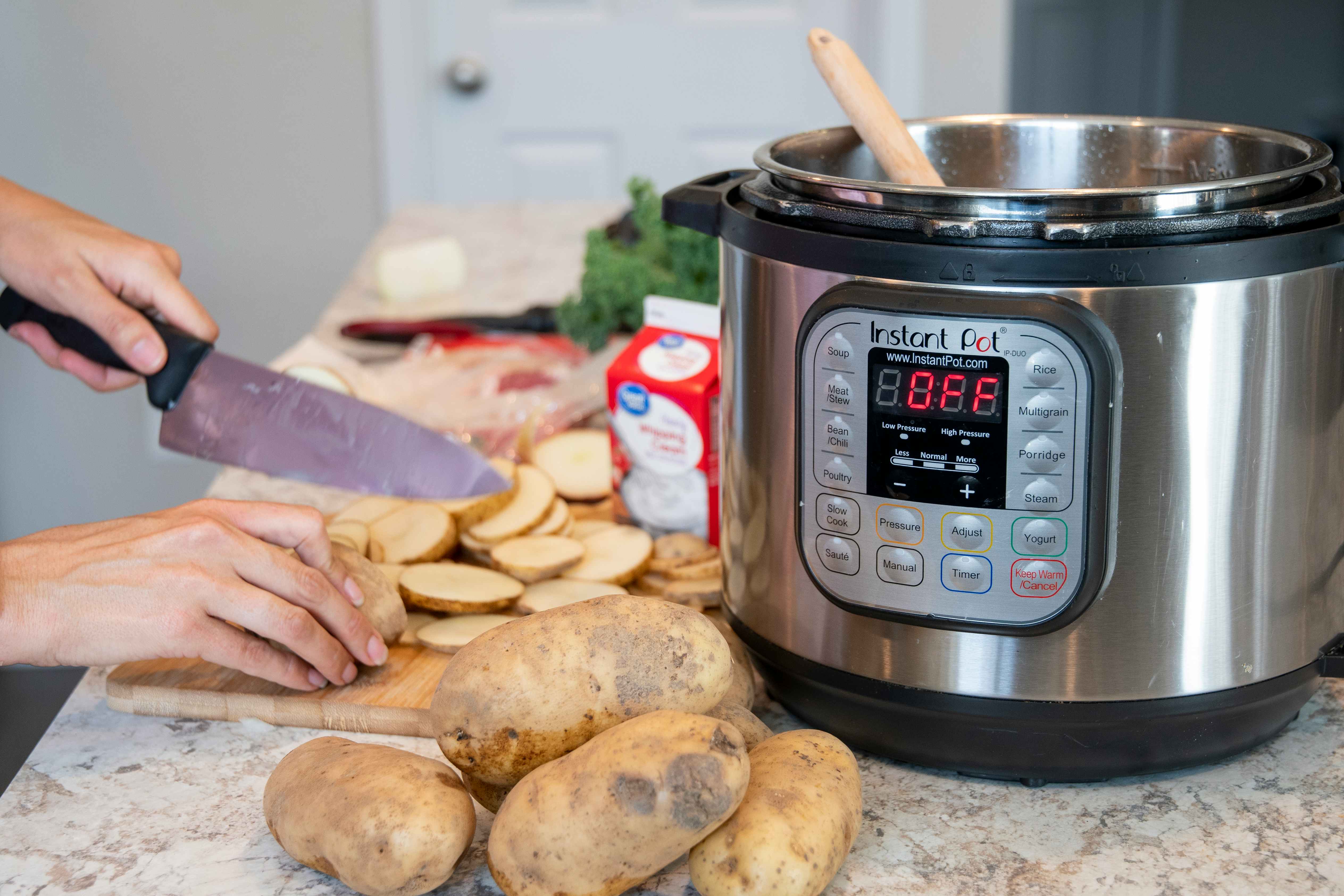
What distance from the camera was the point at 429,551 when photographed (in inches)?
43.3

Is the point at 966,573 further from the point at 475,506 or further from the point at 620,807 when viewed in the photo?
the point at 475,506

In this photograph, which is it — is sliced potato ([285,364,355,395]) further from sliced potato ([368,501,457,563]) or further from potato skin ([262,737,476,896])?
potato skin ([262,737,476,896])

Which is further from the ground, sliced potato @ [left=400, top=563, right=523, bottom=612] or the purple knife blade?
the purple knife blade

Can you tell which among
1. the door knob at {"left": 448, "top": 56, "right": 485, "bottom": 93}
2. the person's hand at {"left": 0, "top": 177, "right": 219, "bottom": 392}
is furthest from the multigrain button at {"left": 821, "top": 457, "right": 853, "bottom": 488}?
the door knob at {"left": 448, "top": 56, "right": 485, "bottom": 93}

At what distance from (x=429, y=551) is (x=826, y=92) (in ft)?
8.69

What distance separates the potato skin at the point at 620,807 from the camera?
60 cm

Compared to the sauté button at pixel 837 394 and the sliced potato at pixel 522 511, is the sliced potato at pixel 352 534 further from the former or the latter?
the sauté button at pixel 837 394

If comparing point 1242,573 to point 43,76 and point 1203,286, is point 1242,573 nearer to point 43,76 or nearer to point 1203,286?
point 1203,286

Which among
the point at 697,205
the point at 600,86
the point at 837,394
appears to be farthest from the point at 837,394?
the point at 600,86

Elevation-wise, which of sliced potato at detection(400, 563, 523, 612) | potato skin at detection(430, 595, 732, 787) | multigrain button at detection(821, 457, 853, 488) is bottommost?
sliced potato at detection(400, 563, 523, 612)

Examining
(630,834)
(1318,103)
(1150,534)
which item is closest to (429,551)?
(630,834)

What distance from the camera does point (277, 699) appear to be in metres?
0.90

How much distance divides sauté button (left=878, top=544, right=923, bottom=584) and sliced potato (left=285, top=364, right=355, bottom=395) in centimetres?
83

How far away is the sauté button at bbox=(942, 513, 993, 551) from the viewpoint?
706 millimetres
